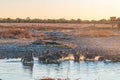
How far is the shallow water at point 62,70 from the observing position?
71.2 feet

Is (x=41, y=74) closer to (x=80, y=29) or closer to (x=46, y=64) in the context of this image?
(x=46, y=64)

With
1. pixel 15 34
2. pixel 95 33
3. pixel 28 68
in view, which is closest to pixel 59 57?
pixel 28 68

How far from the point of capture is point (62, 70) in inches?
917

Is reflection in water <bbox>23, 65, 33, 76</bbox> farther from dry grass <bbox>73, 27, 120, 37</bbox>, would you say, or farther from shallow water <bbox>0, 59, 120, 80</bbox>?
dry grass <bbox>73, 27, 120, 37</bbox>

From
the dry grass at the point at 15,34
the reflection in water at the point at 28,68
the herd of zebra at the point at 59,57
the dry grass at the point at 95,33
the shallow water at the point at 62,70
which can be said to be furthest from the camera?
the dry grass at the point at 95,33

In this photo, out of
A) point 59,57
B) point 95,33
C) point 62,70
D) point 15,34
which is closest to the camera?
point 62,70

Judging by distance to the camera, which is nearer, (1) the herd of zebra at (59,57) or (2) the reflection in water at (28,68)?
(2) the reflection in water at (28,68)

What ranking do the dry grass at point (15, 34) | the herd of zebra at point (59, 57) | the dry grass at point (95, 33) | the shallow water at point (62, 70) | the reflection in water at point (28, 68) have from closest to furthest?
the shallow water at point (62, 70), the reflection in water at point (28, 68), the herd of zebra at point (59, 57), the dry grass at point (15, 34), the dry grass at point (95, 33)

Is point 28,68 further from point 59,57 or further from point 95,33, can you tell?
point 95,33

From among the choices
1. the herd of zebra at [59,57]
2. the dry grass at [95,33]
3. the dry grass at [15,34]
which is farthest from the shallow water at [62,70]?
the dry grass at [95,33]

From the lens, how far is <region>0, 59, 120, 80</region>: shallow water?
71.2ft

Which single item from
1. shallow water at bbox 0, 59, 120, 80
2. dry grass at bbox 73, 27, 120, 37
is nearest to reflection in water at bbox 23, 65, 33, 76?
shallow water at bbox 0, 59, 120, 80

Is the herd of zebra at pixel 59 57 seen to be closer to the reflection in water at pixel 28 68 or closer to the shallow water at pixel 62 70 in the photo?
the shallow water at pixel 62 70

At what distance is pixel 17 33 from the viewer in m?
38.2
